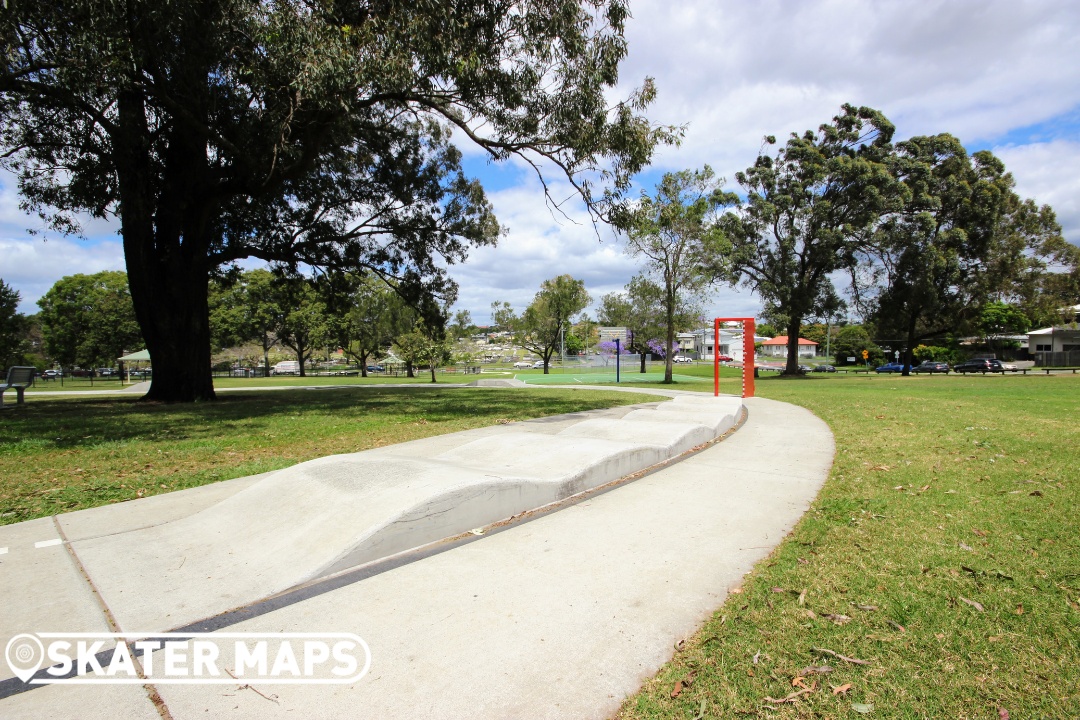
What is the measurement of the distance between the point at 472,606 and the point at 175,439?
308 inches

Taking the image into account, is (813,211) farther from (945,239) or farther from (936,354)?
(936,354)

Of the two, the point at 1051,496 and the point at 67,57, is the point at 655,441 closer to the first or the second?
the point at 1051,496

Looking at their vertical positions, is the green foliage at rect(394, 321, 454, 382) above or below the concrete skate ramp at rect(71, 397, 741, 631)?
above

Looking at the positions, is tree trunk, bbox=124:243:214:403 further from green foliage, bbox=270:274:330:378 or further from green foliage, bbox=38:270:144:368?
green foliage, bbox=38:270:144:368

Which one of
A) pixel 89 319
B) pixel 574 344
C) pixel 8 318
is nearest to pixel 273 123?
pixel 8 318

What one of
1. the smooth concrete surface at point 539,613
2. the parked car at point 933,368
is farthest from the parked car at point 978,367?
the smooth concrete surface at point 539,613

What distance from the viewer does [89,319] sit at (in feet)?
167

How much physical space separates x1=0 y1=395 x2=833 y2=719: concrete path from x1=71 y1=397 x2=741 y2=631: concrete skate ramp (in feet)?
0.18

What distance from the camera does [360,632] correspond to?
307cm

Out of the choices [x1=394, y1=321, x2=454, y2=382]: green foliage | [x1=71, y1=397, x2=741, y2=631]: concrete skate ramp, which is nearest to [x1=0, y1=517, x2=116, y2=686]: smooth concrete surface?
[x1=71, y1=397, x2=741, y2=631]: concrete skate ramp

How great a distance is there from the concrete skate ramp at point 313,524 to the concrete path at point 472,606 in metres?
0.05

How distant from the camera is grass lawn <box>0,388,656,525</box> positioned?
242 inches

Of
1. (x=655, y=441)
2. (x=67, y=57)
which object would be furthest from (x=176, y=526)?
(x=67, y=57)

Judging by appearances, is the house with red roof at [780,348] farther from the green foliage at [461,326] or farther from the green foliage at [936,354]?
the green foliage at [461,326]
